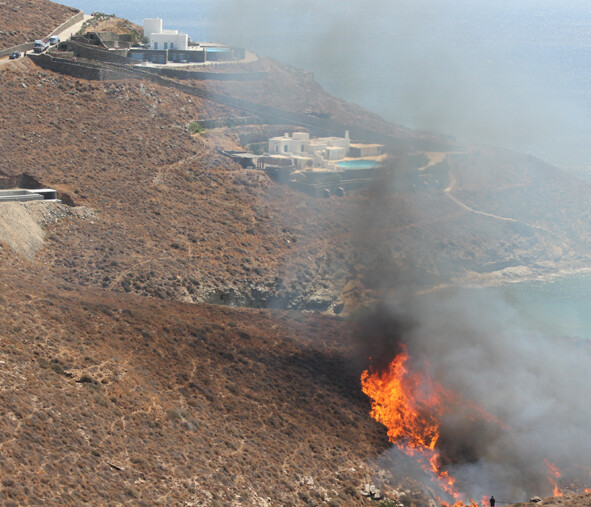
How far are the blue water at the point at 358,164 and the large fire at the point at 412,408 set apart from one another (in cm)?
3510

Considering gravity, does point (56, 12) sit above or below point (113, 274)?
above

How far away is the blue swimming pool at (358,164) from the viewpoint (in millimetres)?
79625

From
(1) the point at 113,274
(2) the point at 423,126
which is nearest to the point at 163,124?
(1) the point at 113,274

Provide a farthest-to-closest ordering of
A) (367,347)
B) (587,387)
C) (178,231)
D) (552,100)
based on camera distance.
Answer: (552,100) < (178,231) < (367,347) < (587,387)

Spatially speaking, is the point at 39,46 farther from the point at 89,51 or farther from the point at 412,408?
the point at 412,408

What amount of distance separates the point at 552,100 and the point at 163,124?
10569 cm

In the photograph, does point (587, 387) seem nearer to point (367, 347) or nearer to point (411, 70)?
point (367, 347)

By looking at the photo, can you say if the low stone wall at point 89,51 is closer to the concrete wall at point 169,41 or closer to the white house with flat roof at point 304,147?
the concrete wall at point 169,41

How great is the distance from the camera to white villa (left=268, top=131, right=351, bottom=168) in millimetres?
79250

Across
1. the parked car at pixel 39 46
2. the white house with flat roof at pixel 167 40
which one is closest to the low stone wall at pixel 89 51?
the parked car at pixel 39 46

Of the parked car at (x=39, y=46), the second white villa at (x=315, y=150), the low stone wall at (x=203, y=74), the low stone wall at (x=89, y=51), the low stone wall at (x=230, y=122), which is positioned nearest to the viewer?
the second white villa at (x=315, y=150)

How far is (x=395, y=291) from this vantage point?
6556cm

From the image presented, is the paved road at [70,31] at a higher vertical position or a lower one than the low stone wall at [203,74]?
higher

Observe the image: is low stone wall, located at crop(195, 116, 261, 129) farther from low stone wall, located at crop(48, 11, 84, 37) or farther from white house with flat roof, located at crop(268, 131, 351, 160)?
low stone wall, located at crop(48, 11, 84, 37)
